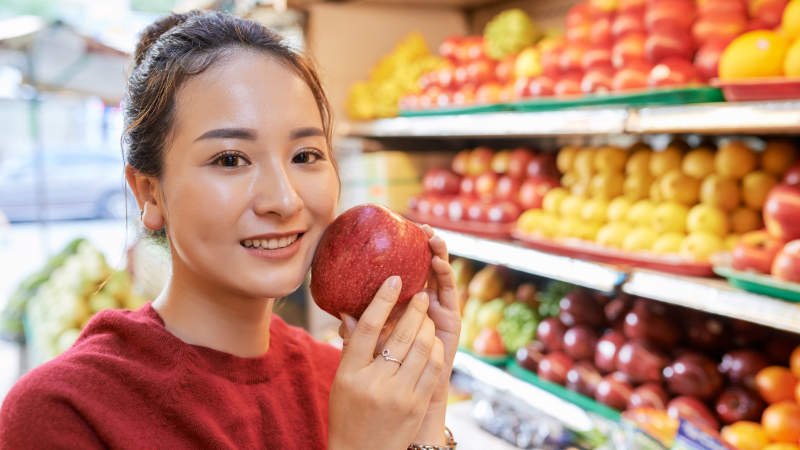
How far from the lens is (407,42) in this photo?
4.11 metres

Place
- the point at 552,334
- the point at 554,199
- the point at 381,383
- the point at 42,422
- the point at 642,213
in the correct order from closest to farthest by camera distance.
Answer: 1. the point at 42,422
2. the point at 381,383
3. the point at 642,213
4. the point at 552,334
5. the point at 554,199

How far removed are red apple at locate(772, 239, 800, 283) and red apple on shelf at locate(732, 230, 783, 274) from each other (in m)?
0.05

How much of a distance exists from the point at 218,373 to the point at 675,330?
71.8 inches

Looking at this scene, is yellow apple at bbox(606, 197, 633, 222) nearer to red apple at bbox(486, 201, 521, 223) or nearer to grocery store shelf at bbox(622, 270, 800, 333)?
grocery store shelf at bbox(622, 270, 800, 333)

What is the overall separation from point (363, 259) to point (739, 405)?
1.58 metres

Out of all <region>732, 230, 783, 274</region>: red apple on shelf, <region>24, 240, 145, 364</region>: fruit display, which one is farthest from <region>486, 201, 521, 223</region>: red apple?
<region>24, 240, 145, 364</region>: fruit display

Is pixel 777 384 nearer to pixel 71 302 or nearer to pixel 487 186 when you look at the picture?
pixel 487 186

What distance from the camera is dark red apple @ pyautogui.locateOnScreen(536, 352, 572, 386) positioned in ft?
9.30

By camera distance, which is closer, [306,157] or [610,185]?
[306,157]

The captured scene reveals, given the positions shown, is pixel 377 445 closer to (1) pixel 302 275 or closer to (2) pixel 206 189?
(1) pixel 302 275

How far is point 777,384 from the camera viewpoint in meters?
2.16

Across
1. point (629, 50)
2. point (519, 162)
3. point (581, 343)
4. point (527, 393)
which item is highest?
point (629, 50)

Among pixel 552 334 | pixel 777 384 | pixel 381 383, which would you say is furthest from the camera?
pixel 552 334

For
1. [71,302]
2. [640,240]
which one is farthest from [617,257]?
[71,302]
